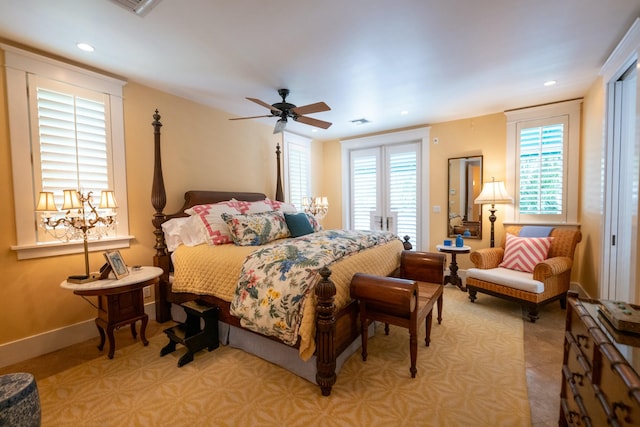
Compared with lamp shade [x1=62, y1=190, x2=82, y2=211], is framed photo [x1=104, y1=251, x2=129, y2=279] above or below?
below

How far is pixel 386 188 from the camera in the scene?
514cm

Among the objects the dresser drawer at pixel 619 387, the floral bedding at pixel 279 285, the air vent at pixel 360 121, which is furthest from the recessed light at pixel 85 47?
the dresser drawer at pixel 619 387

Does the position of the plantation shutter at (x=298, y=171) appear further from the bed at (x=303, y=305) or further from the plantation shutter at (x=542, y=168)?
the plantation shutter at (x=542, y=168)

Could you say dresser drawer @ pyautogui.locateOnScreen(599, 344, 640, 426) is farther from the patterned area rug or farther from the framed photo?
the framed photo

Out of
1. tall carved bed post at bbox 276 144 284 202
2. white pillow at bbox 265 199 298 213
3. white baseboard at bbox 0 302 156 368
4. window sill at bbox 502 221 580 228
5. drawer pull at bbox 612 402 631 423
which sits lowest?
white baseboard at bbox 0 302 156 368

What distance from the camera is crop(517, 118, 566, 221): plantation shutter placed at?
3.64m

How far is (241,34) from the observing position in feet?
7.00

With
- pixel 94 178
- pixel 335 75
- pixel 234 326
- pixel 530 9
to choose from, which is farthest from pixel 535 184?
pixel 94 178

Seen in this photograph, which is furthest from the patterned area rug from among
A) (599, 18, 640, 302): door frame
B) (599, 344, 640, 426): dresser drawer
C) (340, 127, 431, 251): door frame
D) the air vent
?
the air vent

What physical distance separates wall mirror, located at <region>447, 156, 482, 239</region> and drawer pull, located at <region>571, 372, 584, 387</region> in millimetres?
3164

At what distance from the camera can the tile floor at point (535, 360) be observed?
1.74 meters

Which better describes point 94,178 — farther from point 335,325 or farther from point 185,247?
point 335,325

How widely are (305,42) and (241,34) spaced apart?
506 millimetres

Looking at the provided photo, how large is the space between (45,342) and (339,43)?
361cm
